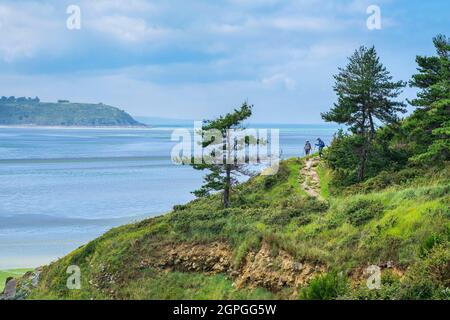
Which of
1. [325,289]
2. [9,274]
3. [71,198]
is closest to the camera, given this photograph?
[325,289]

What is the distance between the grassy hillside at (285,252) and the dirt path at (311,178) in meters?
5.65

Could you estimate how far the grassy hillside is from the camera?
15.9 m

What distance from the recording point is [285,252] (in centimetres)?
2073

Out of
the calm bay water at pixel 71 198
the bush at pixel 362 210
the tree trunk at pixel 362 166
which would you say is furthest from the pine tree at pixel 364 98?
the calm bay water at pixel 71 198

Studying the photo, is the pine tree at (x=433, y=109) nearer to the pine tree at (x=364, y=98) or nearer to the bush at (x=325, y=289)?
the pine tree at (x=364, y=98)

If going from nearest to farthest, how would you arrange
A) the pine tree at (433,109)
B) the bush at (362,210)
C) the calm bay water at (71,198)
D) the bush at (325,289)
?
the bush at (325,289) → the bush at (362,210) → the pine tree at (433,109) → the calm bay water at (71,198)

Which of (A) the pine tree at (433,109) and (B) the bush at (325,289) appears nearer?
(B) the bush at (325,289)

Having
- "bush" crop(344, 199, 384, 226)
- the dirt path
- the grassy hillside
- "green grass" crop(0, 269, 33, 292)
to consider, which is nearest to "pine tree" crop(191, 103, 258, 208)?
the grassy hillside

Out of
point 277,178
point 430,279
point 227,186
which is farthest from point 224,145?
point 430,279

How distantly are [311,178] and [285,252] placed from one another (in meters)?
21.2

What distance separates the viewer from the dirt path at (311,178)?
37.8 metres

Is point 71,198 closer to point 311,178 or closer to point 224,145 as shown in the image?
point 311,178

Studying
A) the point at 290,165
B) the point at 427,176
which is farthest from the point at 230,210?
the point at 290,165

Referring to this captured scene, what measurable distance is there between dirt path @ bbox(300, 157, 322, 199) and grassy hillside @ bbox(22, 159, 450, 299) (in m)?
5.65
